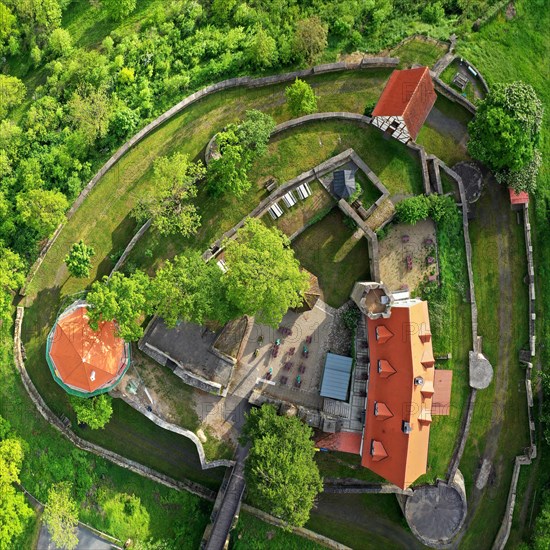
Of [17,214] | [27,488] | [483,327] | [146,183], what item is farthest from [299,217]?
[27,488]

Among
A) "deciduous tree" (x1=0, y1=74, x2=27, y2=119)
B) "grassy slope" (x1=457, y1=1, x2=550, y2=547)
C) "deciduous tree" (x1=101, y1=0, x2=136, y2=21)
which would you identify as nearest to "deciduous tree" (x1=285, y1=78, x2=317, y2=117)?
"grassy slope" (x1=457, y1=1, x2=550, y2=547)

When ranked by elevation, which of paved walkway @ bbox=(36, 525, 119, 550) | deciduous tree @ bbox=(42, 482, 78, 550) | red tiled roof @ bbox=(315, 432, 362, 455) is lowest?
paved walkway @ bbox=(36, 525, 119, 550)

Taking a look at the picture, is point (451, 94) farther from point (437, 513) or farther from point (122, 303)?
point (437, 513)

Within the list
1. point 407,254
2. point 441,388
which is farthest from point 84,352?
point 441,388

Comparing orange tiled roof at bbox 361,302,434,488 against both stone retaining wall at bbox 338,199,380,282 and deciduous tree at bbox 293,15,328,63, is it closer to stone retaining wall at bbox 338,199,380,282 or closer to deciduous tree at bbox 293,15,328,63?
stone retaining wall at bbox 338,199,380,282

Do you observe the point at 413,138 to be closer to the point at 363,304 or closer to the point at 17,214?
the point at 363,304
